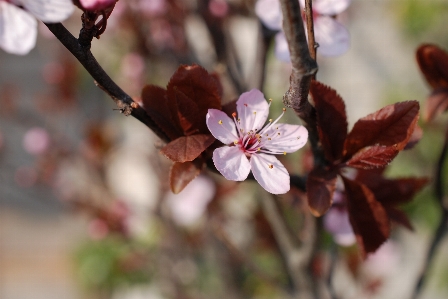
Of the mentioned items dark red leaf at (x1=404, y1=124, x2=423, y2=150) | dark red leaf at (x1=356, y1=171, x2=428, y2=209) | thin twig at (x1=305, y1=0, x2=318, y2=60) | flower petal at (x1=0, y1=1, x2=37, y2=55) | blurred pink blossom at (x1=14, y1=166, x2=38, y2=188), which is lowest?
dark red leaf at (x1=356, y1=171, x2=428, y2=209)

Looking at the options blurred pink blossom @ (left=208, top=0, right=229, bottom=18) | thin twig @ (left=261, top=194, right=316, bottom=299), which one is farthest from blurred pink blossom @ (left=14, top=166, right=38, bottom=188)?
thin twig @ (left=261, top=194, right=316, bottom=299)

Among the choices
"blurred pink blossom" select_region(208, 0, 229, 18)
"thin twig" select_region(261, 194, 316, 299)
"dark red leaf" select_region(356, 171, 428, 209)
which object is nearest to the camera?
"dark red leaf" select_region(356, 171, 428, 209)

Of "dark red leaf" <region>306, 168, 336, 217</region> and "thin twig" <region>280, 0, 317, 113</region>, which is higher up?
"thin twig" <region>280, 0, 317, 113</region>

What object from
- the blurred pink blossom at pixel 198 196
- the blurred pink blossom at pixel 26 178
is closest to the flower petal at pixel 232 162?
the blurred pink blossom at pixel 198 196

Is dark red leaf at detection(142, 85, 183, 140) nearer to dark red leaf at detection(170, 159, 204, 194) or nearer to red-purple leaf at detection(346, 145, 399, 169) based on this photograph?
dark red leaf at detection(170, 159, 204, 194)

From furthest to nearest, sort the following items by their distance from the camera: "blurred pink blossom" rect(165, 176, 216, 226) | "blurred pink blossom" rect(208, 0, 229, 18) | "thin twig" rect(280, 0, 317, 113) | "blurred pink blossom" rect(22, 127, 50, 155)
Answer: "blurred pink blossom" rect(22, 127, 50, 155)
"blurred pink blossom" rect(165, 176, 216, 226)
"blurred pink blossom" rect(208, 0, 229, 18)
"thin twig" rect(280, 0, 317, 113)

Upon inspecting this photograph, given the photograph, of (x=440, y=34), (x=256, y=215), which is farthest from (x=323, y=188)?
(x=440, y=34)
